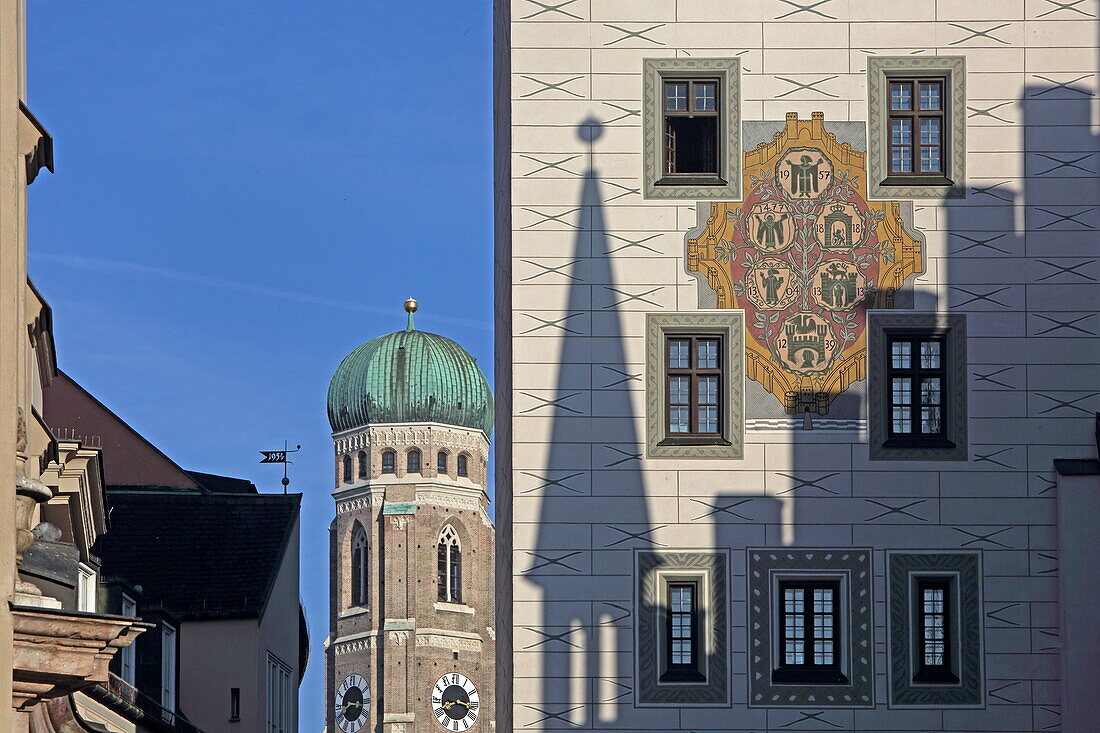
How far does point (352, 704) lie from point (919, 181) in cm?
13885

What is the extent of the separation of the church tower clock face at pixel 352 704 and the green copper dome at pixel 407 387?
65.8 ft

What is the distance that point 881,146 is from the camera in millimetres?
38094

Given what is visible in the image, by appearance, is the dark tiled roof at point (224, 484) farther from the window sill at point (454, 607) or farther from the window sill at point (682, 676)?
the window sill at point (454, 607)

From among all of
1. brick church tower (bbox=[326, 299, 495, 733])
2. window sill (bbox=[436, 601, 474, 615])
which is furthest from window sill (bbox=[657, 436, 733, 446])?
window sill (bbox=[436, 601, 474, 615])

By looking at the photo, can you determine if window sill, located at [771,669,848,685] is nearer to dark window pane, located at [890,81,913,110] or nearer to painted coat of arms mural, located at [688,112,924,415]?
painted coat of arms mural, located at [688,112,924,415]

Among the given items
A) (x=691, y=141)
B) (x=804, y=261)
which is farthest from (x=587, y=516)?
(x=691, y=141)

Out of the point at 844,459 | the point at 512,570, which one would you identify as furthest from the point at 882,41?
the point at 512,570

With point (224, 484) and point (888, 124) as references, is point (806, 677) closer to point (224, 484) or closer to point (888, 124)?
point (888, 124)

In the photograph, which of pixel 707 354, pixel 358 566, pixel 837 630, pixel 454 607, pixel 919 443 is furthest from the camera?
pixel 358 566

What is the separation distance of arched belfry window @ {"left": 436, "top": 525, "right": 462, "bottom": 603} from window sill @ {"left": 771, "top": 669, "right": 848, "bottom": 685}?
137853 mm

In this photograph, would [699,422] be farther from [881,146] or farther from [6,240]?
[6,240]

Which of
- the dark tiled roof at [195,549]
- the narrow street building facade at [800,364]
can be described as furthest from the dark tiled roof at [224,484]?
the narrow street building facade at [800,364]

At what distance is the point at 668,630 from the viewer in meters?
36.9

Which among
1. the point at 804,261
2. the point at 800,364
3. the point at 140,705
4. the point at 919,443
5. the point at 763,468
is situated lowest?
the point at 140,705
